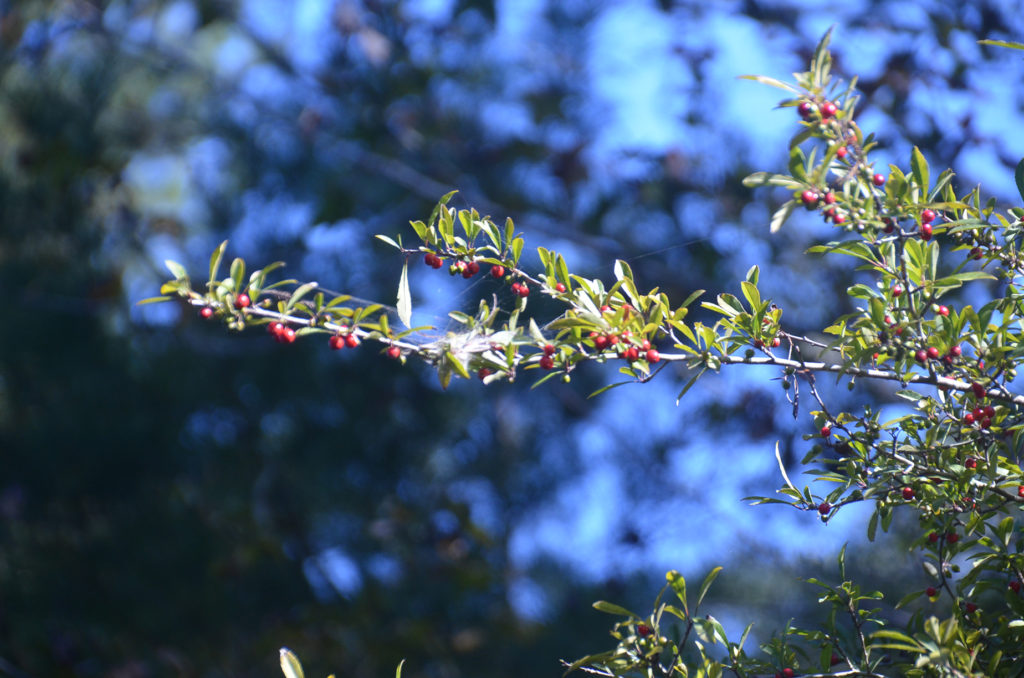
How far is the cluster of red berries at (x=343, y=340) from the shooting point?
0.89 metres

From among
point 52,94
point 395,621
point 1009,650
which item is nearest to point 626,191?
point 395,621

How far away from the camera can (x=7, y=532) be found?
3.31m

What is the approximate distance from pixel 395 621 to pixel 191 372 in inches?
58.3

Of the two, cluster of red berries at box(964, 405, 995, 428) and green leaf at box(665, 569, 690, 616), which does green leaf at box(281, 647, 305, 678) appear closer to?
green leaf at box(665, 569, 690, 616)

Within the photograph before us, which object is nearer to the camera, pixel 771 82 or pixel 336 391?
pixel 771 82

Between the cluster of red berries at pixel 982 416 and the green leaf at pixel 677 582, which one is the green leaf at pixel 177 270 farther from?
the cluster of red berries at pixel 982 416

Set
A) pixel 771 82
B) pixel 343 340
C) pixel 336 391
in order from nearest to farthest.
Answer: pixel 771 82, pixel 343 340, pixel 336 391

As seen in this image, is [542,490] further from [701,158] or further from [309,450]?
[701,158]

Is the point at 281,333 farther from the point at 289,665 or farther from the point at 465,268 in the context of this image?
the point at 289,665

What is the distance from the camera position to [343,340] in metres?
0.91

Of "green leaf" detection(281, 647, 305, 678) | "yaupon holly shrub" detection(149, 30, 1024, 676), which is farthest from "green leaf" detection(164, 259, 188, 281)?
"green leaf" detection(281, 647, 305, 678)

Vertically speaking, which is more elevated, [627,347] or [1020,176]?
[1020,176]

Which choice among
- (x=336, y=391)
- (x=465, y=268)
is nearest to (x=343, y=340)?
(x=465, y=268)

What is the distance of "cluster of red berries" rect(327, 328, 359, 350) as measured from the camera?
2.91ft
